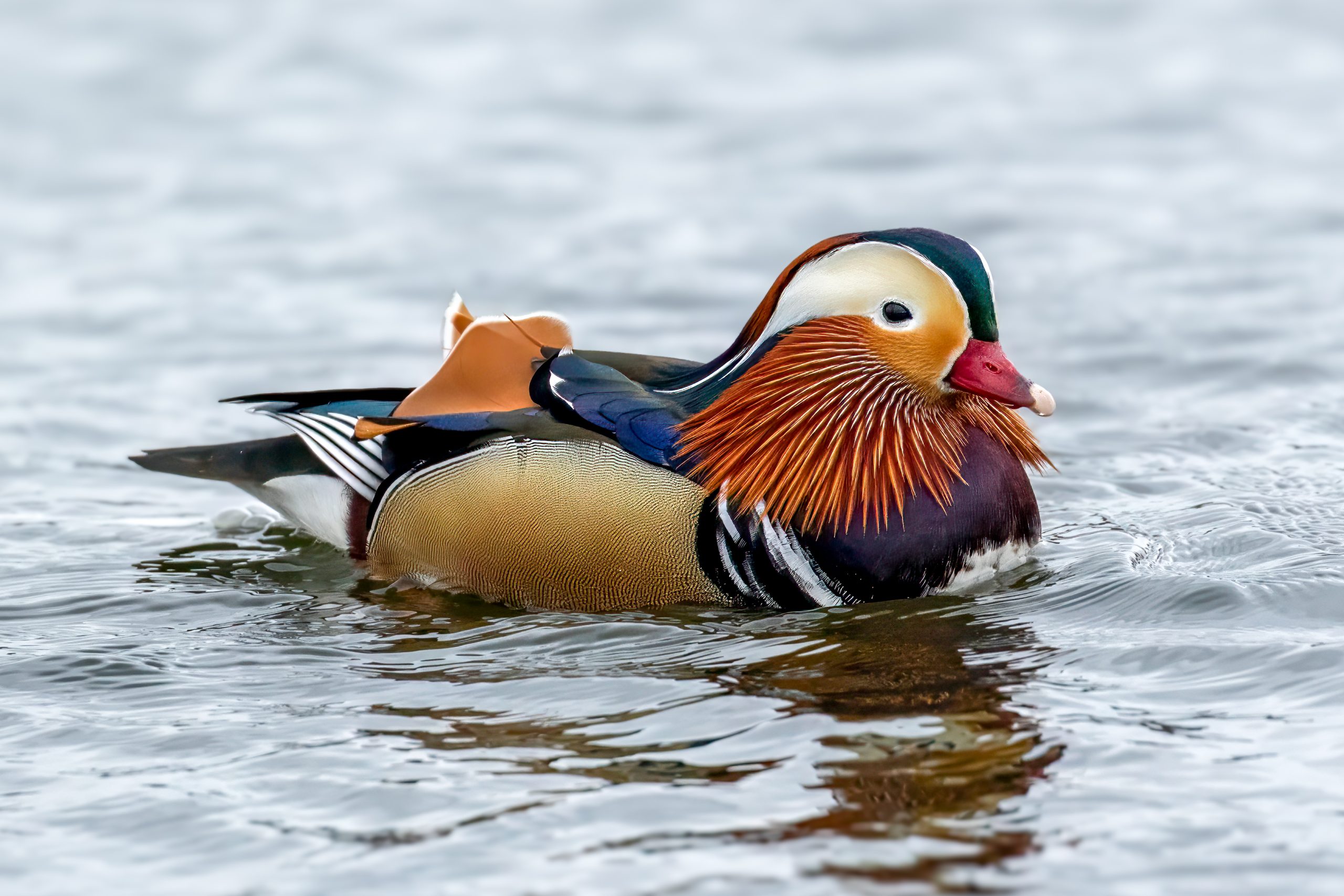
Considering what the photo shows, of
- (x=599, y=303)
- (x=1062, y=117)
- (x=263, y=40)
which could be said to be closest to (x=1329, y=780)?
(x=599, y=303)

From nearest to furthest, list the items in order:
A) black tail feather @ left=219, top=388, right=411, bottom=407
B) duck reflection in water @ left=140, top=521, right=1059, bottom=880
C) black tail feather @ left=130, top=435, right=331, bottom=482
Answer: duck reflection in water @ left=140, top=521, right=1059, bottom=880 < black tail feather @ left=219, top=388, right=411, bottom=407 < black tail feather @ left=130, top=435, right=331, bottom=482

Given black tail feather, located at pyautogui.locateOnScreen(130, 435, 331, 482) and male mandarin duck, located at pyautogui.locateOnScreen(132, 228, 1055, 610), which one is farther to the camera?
black tail feather, located at pyautogui.locateOnScreen(130, 435, 331, 482)

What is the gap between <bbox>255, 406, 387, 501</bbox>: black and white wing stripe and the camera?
6746mm

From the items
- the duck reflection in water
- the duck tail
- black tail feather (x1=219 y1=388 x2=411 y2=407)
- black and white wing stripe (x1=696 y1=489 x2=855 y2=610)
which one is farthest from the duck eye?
the duck tail

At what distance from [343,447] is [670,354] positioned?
11.1 feet

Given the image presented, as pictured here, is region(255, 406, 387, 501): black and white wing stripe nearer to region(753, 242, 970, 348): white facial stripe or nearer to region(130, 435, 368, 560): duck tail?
region(130, 435, 368, 560): duck tail

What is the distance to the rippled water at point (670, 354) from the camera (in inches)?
182

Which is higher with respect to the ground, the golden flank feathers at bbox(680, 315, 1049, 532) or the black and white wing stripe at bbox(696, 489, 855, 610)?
the golden flank feathers at bbox(680, 315, 1049, 532)

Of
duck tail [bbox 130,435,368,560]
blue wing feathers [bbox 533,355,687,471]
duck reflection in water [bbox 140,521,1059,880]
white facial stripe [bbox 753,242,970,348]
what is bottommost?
duck reflection in water [bbox 140,521,1059,880]

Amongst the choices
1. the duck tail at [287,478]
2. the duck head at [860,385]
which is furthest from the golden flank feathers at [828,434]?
the duck tail at [287,478]

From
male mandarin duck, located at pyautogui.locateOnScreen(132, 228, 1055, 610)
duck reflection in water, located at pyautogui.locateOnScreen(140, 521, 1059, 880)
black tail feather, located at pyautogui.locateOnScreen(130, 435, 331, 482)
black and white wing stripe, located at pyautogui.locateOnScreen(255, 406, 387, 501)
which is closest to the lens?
duck reflection in water, located at pyautogui.locateOnScreen(140, 521, 1059, 880)

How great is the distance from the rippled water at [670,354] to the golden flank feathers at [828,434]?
0.42 meters

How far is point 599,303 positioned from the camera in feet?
35.7

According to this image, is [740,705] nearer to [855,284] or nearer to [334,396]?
[855,284]
